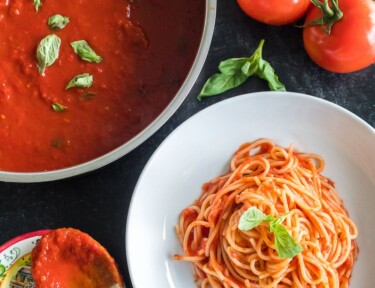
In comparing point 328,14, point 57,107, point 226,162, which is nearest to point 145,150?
point 226,162

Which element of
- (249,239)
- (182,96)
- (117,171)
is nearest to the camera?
(182,96)

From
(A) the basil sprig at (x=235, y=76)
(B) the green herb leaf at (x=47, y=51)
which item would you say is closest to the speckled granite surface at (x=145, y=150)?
(A) the basil sprig at (x=235, y=76)

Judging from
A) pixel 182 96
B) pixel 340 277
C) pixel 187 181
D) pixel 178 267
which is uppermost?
pixel 182 96

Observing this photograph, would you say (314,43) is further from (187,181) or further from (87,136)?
(87,136)

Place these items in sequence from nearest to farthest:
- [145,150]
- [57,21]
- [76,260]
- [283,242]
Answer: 1. [283,242]
2. [57,21]
3. [76,260]
4. [145,150]

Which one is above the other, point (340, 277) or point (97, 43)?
point (97, 43)

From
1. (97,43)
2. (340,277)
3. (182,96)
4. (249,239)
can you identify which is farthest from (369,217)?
(97,43)

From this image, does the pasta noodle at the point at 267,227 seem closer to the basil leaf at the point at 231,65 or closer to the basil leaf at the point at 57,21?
the basil leaf at the point at 231,65

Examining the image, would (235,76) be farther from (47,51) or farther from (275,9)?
(47,51)
